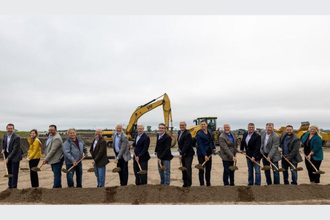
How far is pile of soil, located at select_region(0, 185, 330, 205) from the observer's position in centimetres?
662

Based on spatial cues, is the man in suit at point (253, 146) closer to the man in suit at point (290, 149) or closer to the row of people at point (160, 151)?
the row of people at point (160, 151)

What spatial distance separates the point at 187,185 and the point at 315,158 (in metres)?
2.84

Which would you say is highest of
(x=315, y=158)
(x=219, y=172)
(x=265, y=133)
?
(x=265, y=133)

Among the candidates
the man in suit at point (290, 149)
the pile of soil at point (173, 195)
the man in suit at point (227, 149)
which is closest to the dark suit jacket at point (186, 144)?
→ the man in suit at point (227, 149)

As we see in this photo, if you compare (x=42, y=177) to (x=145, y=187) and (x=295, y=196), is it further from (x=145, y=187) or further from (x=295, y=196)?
(x=295, y=196)

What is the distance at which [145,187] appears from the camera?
708 centimetres

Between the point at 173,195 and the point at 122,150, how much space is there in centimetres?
148

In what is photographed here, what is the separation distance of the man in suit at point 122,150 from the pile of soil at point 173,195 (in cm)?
68

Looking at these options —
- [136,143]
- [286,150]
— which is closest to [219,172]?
[286,150]

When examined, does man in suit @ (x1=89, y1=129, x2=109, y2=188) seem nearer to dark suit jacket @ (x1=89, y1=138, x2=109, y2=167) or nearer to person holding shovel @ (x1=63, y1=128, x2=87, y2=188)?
dark suit jacket @ (x1=89, y1=138, x2=109, y2=167)

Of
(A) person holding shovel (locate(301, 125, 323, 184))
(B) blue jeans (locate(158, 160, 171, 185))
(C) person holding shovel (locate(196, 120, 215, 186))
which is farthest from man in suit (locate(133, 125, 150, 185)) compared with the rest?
(A) person holding shovel (locate(301, 125, 323, 184))

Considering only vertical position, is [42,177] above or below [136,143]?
below

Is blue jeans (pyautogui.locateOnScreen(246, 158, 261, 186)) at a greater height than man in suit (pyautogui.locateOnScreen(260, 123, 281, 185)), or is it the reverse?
man in suit (pyautogui.locateOnScreen(260, 123, 281, 185))

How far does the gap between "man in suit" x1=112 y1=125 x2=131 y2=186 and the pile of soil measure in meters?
0.68
